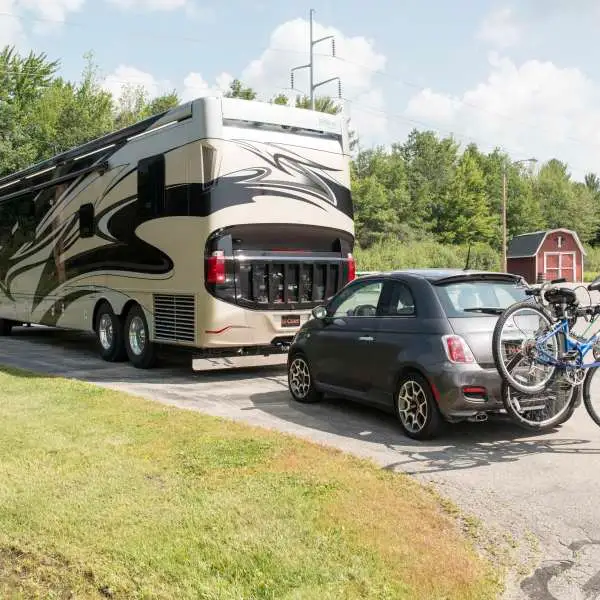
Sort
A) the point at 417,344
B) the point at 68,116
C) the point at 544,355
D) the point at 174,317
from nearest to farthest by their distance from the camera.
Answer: the point at 544,355 → the point at 417,344 → the point at 174,317 → the point at 68,116

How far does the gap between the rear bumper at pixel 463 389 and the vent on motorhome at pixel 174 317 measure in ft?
16.0

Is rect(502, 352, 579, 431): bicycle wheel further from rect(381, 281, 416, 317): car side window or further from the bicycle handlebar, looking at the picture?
rect(381, 281, 416, 317): car side window

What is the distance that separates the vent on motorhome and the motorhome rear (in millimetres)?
27

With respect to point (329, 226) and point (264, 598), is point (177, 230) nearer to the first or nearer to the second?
point (329, 226)

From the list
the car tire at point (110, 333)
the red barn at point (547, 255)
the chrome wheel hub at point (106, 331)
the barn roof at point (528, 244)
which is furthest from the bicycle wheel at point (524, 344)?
the barn roof at point (528, 244)

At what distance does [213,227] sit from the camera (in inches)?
414

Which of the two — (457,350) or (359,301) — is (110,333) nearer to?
(359,301)

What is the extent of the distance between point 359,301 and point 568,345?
7.77 feet

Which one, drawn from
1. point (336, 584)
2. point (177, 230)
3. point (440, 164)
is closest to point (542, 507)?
point (336, 584)

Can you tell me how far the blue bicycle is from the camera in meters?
6.59

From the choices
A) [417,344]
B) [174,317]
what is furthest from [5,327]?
[417,344]

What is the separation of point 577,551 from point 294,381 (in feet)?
16.9

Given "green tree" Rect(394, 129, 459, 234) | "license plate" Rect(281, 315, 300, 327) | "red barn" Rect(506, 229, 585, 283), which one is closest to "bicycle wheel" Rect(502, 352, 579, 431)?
"license plate" Rect(281, 315, 300, 327)

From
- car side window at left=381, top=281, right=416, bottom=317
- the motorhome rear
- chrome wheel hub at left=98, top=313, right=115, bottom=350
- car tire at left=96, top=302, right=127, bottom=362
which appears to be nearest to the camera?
car side window at left=381, top=281, right=416, bottom=317
